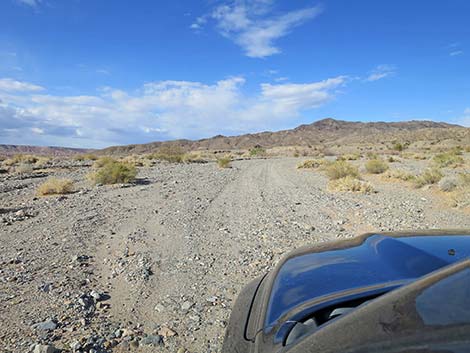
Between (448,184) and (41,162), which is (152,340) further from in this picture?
(41,162)

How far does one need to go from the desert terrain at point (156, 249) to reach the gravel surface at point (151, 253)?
0.02m

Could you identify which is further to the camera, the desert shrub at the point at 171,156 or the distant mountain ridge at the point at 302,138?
the distant mountain ridge at the point at 302,138

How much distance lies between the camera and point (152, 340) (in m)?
Answer: 3.68

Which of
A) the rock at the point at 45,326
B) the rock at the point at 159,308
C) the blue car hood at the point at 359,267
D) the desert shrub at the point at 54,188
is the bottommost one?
the rock at the point at 159,308

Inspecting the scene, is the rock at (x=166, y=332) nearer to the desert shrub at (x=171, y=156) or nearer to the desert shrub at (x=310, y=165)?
the desert shrub at (x=310, y=165)

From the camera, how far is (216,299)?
4578mm

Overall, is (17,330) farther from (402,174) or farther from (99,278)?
(402,174)

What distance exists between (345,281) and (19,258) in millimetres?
5703

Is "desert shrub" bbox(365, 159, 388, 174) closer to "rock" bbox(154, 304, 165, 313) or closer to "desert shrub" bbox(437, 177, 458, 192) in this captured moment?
"desert shrub" bbox(437, 177, 458, 192)

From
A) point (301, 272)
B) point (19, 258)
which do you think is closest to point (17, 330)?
point (19, 258)

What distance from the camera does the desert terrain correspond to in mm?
3863


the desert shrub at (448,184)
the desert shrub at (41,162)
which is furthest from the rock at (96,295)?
the desert shrub at (41,162)

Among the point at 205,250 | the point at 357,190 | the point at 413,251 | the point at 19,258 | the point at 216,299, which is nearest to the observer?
the point at 413,251

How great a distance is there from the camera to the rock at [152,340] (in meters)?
3.64
